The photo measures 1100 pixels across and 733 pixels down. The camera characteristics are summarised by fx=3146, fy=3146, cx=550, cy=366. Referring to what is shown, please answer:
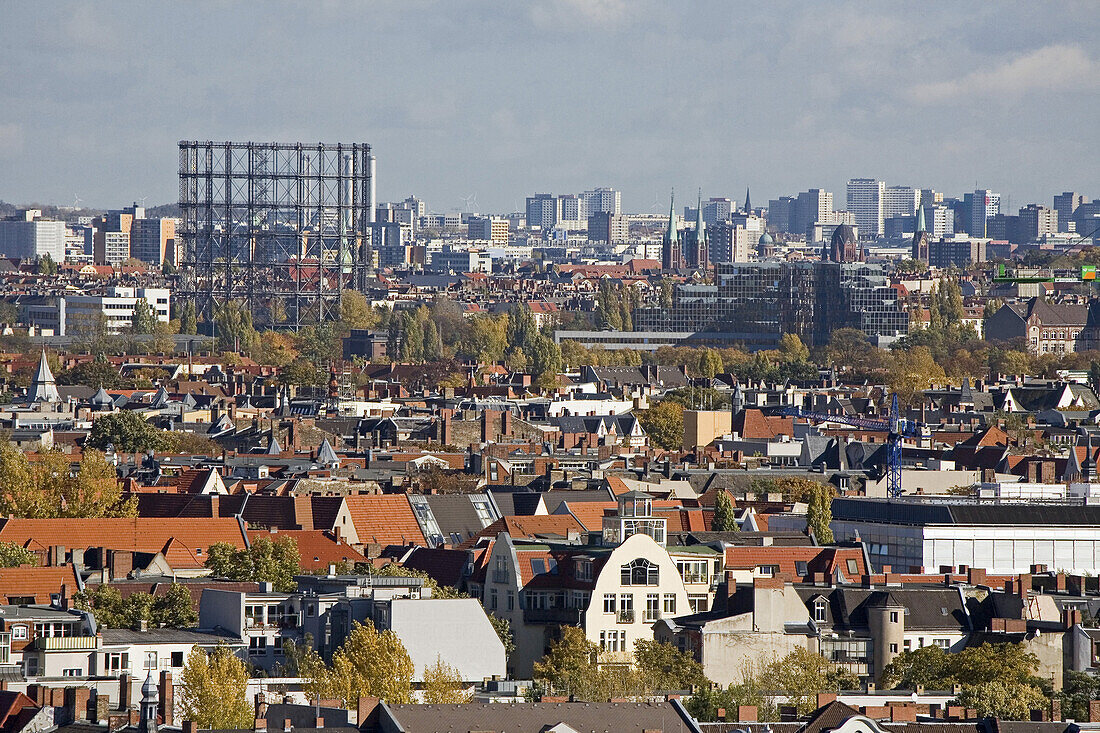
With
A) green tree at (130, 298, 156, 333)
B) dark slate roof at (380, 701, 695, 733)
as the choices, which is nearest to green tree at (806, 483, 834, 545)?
dark slate roof at (380, 701, 695, 733)

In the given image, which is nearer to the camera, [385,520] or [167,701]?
[167,701]

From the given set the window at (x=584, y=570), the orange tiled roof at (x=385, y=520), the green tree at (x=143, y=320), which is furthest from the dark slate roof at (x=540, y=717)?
the green tree at (x=143, y=320)

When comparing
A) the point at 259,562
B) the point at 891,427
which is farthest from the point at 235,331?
the point at 259,562

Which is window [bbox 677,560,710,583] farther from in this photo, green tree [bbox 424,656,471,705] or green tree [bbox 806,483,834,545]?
green tree [bbox 806,483,834,545]

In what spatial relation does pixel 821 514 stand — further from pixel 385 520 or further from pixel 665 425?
pixel 665 425

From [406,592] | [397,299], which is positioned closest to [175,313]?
[397,299]

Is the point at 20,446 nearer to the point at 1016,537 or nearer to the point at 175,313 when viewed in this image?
the point at 1016,537
